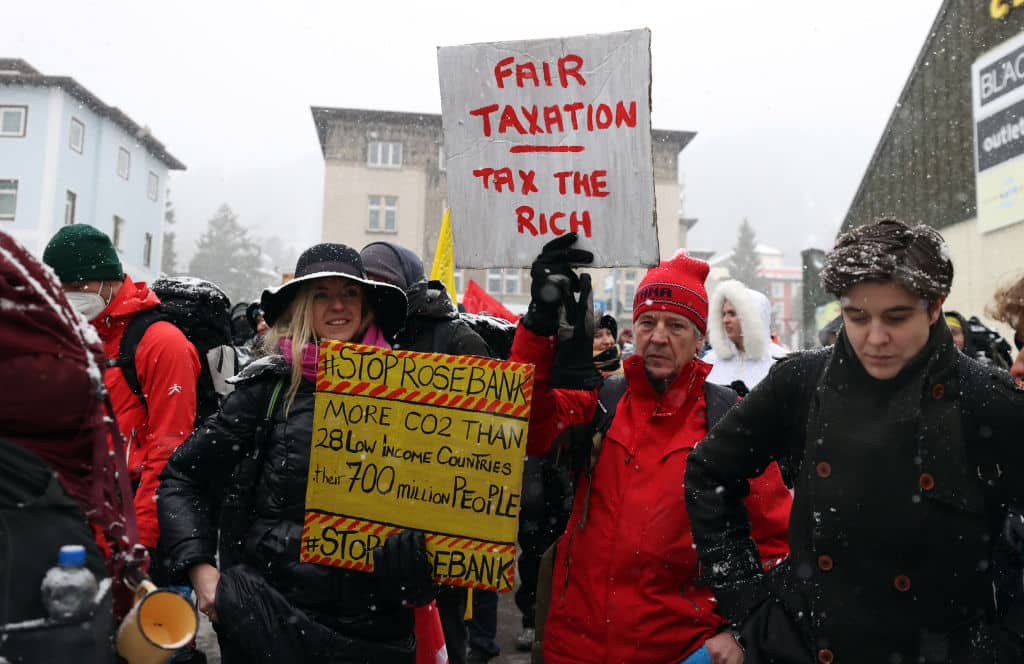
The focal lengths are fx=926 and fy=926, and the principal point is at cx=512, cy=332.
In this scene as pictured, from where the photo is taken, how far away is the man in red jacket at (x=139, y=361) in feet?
12.3

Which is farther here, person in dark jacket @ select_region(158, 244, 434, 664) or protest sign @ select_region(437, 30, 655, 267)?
protest sign @ select_region(437, 30, 655, 267)

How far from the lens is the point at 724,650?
2672mm

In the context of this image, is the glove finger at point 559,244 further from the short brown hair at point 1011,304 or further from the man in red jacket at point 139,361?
the man in red jacket at point 139,361

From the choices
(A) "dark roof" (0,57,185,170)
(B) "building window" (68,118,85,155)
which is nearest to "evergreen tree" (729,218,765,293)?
(A) "dark roof" (0,57,185,170)

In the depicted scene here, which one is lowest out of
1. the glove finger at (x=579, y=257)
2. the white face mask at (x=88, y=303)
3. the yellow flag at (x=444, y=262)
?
the white face mask at (x=88, y=303)

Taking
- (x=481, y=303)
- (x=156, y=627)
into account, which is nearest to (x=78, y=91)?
(x=481, y=303)

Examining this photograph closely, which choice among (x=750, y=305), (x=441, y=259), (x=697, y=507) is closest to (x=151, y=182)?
(x=441, y=259)

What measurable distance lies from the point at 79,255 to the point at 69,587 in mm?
2514

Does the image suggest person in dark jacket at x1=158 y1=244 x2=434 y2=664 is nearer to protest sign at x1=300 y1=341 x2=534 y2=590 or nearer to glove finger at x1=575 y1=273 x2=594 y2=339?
protest sign at x1=300 y1=341 x2=534 y2=590

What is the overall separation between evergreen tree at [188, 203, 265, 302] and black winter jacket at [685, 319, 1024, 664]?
88.6m

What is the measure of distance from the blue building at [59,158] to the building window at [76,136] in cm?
4

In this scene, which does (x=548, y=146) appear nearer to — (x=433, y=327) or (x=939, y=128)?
(x=433, y=327)

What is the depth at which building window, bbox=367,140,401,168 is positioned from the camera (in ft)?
159

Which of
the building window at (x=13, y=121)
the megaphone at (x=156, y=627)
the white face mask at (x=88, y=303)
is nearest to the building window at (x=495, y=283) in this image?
the building window at (x=13, y=121)
